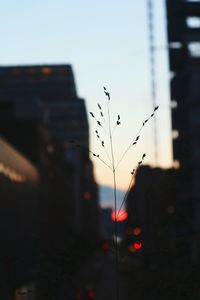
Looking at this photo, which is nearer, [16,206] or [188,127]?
[16,206]

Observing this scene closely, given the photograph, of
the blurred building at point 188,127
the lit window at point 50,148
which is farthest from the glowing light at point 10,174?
the lit window at point 50,148

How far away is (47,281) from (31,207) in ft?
284

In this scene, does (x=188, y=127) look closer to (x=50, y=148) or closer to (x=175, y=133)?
(x=175, y=133)

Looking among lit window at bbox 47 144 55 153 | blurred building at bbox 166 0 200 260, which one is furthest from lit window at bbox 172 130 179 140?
lit window at bbox 47 144 55 153

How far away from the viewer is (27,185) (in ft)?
300

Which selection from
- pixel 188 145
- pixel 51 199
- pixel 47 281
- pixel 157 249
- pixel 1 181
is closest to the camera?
pixel 47 281

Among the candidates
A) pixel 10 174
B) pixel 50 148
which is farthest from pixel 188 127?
pixel 50 148

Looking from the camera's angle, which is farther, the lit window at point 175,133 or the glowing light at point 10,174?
the lit window at point 175,133

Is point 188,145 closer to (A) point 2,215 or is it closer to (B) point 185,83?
(B) point 185,83

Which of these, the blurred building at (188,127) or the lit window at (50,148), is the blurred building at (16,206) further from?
the lit window at (50,148)

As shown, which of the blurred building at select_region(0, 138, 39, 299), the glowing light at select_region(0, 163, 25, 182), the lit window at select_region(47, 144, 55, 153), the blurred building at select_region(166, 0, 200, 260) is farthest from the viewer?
the lit window at select_region(47, 144, 55, 153)

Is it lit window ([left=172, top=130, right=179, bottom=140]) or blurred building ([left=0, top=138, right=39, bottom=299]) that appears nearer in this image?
blurred building ([left=0, top=138, right=39, bottom=299])

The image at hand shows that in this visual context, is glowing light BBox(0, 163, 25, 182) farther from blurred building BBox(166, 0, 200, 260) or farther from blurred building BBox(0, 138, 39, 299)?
blurred building BBox(166, 0, 200, 260)

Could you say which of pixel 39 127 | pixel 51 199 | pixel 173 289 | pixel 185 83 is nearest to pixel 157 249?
pixel 173 289
